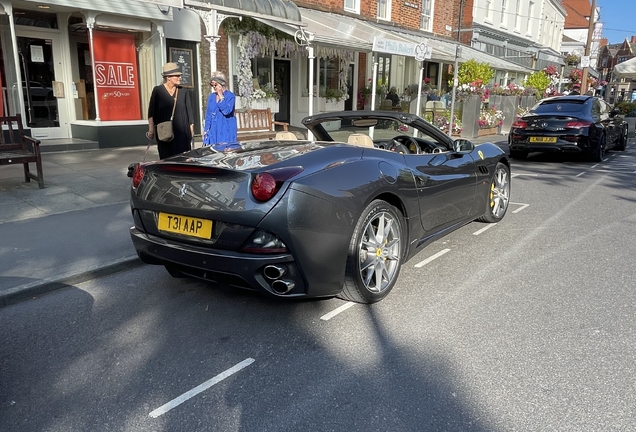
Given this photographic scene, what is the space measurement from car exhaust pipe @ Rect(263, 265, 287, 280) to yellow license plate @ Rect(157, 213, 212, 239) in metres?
0.46

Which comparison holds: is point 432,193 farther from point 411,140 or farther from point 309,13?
point 309,13

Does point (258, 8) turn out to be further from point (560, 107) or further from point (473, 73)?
point (473, 73)

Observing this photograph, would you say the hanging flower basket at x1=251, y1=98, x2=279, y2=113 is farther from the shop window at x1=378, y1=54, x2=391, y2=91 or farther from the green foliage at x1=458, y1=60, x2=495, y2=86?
the green foliage at x1=458, y1=60, x2=495, y2=86

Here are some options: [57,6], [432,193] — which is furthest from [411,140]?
[57,6]

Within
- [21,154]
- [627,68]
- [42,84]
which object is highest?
[627,68]

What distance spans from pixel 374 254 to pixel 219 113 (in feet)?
14.0

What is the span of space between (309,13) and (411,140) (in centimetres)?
1202

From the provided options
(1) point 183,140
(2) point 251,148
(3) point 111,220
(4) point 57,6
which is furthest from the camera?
(4) point 57,6

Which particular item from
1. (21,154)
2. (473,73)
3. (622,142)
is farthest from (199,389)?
(473,73)

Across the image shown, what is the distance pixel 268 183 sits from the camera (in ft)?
10.3

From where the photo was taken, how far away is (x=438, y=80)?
77.1 feet

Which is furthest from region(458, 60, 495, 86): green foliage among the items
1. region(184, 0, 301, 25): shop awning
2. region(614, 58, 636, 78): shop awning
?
region(184, 0, 301, 25): shop awning

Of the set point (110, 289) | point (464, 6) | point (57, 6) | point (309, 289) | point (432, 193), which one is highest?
point (464, 6)

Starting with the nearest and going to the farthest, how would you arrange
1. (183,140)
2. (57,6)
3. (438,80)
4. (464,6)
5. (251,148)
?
1. (251,148)
2. (183,140)
3. (57,6)
4. (438,80)
5. (464,6)
